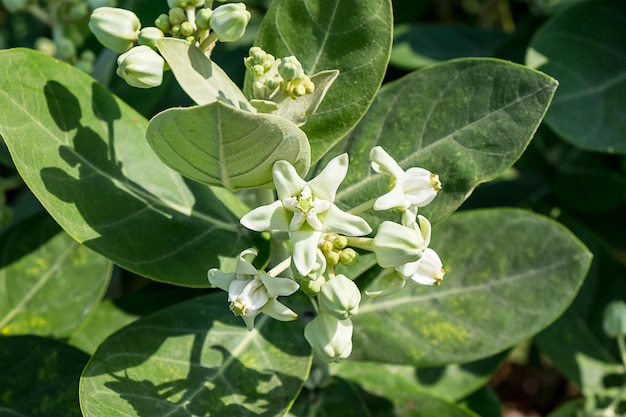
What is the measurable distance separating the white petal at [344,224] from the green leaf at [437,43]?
1778mm

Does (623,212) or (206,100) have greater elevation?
(206,100)

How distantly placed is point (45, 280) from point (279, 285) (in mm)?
1342

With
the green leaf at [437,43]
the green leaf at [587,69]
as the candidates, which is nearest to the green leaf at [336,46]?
the green leaf at [587,69]

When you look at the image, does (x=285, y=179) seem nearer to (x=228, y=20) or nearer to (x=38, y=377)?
(x=228, y=20)

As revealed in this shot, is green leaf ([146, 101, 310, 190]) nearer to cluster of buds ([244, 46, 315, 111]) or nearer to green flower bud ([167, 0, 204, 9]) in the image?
cluster of buds ([244, 46, 315, 111])

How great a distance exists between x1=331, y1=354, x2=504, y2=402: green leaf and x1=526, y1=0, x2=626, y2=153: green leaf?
955mm

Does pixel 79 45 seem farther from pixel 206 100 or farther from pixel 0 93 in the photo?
pixel 206 100

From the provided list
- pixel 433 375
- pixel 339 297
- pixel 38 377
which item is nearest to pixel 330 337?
pixel 339 297

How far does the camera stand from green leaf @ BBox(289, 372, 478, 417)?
104 inches

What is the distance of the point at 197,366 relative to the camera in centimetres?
214

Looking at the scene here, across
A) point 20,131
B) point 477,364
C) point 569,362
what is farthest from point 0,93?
point 569,362

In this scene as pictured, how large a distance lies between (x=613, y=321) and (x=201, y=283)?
152 centimetres

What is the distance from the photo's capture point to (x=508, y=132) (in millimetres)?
2115

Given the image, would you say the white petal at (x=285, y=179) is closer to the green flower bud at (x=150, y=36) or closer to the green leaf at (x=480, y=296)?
the green flower bud at (x=150, y=36)
